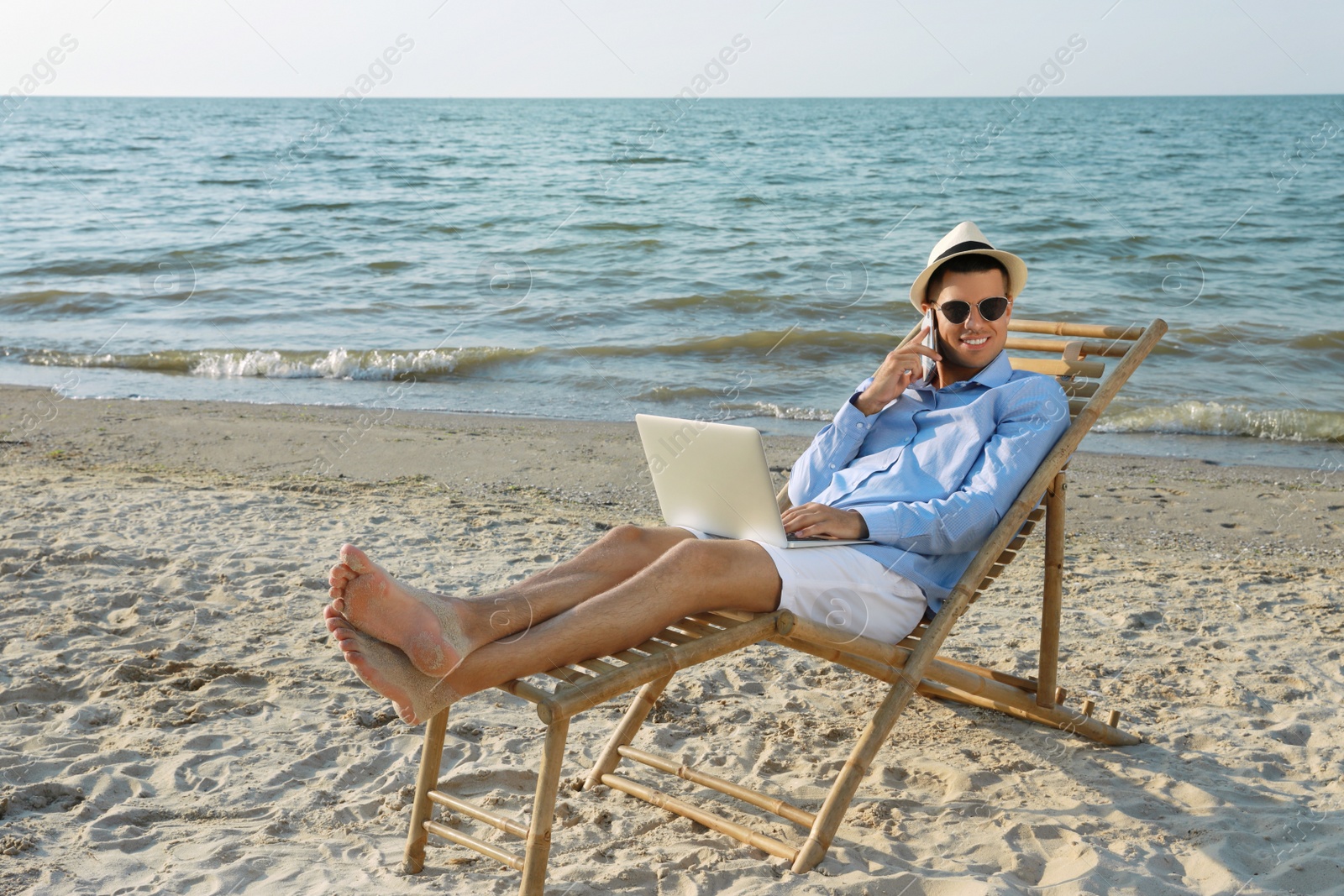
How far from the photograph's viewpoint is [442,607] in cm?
209

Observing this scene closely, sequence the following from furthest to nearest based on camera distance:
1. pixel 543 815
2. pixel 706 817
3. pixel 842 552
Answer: pixel 842 552 < pixel 706 817 < pixel 543 815

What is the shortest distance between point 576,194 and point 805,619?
16.8m

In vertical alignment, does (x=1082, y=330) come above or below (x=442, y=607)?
above

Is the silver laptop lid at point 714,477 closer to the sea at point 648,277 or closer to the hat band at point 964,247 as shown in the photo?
the hat band at point 964,247

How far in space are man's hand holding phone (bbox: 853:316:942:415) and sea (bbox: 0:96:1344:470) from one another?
4.31m

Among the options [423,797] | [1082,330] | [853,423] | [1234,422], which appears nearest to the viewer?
[423,797]

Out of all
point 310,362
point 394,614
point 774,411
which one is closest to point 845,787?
point 394,614

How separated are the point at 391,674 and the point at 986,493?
1.54 m

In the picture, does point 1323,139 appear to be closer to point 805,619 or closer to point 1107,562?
point 1107,562

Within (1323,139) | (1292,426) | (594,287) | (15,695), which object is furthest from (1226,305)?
(1323,139)

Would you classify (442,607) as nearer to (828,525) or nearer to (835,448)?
(828,525)

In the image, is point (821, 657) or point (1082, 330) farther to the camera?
point (1082, 330)

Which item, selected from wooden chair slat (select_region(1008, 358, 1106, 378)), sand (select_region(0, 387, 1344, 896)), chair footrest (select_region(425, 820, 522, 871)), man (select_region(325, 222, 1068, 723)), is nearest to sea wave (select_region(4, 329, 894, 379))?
sand (select_region(0, 387, 1344, 896))

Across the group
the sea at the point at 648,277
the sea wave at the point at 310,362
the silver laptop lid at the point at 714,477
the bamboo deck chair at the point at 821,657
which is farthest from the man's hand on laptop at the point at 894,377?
the sea wave at the point at 310,362
